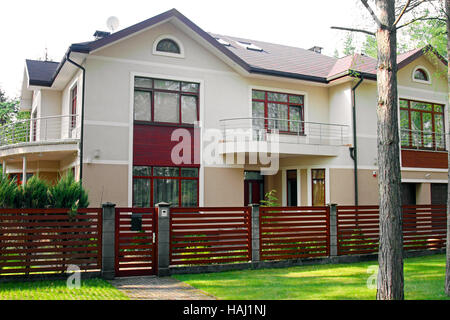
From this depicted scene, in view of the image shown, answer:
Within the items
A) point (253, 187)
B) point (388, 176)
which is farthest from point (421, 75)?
point (388, 176)

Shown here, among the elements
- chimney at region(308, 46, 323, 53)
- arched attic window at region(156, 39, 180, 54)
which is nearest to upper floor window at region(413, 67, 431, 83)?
chimney at region(308, 46, 323, 53)

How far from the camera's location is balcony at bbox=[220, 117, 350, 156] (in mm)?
15703

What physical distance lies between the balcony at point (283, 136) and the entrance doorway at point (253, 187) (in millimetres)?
2373

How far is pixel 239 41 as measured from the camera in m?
21.2

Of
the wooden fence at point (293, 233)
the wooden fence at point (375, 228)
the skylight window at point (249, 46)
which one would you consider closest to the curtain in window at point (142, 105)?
the wooden fence at point (293, 233)

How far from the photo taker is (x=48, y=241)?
9.14m

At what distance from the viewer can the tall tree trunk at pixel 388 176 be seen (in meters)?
6.64

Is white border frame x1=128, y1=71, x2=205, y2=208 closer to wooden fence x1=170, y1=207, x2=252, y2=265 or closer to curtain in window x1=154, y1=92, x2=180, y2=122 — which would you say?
curtain in window x1=154, y1=92, x2=180, y2=122

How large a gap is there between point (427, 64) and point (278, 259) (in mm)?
14039

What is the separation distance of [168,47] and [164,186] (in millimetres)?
4916

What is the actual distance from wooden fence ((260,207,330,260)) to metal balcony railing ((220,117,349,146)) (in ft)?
15.9

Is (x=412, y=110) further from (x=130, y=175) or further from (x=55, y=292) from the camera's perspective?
(x=55, y=292)

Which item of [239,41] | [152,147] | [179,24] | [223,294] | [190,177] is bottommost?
[223,294]
